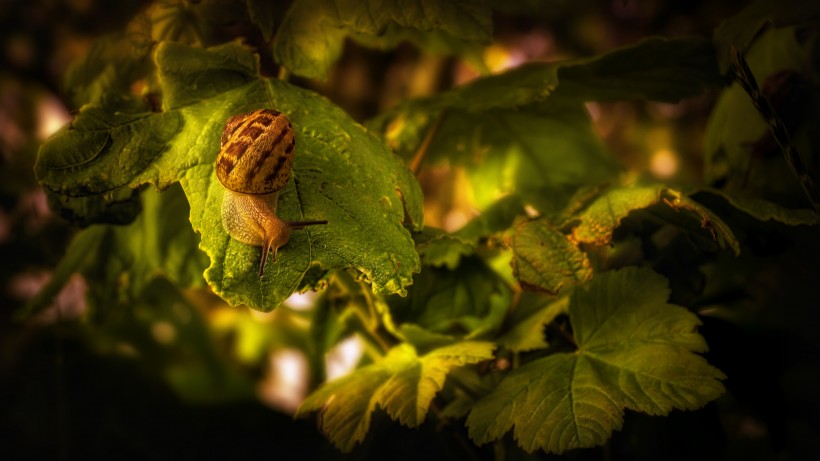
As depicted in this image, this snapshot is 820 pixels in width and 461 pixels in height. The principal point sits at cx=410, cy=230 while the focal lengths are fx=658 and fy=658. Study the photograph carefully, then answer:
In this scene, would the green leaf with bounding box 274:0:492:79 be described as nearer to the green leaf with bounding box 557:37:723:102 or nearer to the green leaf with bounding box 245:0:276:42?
the green leaf with bounding box 245:0:276:42

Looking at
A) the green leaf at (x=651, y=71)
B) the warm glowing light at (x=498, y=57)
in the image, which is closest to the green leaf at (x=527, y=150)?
the green leaf at (x=651, y=71)

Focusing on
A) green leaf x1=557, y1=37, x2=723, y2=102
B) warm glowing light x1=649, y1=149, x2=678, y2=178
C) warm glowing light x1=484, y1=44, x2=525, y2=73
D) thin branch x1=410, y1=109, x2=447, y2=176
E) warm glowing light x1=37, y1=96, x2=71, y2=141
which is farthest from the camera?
warm glowing light x1=649, y1=149, x2=678, y2=178

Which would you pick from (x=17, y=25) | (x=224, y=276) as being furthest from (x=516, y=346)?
(x=17, y=25)

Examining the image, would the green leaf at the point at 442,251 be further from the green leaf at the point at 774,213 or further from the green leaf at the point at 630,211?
the green leaf at the point at 774,213

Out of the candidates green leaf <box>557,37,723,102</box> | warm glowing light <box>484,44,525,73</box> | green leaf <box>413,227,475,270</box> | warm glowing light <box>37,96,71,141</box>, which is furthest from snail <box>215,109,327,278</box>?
warm glowing light <box>37,96,71,141</box>

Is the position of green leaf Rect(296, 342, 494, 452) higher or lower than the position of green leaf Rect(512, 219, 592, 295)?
lower
